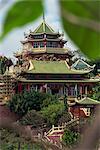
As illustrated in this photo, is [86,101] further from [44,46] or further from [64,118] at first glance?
[44,46]

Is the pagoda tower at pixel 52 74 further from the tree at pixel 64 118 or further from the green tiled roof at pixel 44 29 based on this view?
the tree at pixel 64 118

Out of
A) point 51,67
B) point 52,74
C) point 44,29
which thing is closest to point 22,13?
point 52,74

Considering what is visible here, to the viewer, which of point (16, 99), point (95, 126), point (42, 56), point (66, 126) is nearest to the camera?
point (95, 126)

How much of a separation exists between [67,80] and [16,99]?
1.40 m

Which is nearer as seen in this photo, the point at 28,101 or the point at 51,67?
the point at 28,101

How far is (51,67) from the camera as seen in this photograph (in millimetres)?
8609

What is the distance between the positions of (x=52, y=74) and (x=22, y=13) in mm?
8208

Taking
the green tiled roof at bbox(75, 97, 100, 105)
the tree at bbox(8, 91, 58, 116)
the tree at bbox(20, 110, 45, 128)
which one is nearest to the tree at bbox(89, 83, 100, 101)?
the green tiled roof at bbox(75, 97, 100, 105)

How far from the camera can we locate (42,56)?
9555mm

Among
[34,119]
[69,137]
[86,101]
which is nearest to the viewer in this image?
[69,137]

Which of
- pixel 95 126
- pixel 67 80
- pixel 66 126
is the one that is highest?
pixel 95 126

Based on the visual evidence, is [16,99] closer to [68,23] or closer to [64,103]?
[64,103]

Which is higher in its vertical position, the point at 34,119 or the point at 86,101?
the point at 86,101

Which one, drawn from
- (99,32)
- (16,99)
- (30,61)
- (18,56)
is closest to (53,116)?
(16,99)
